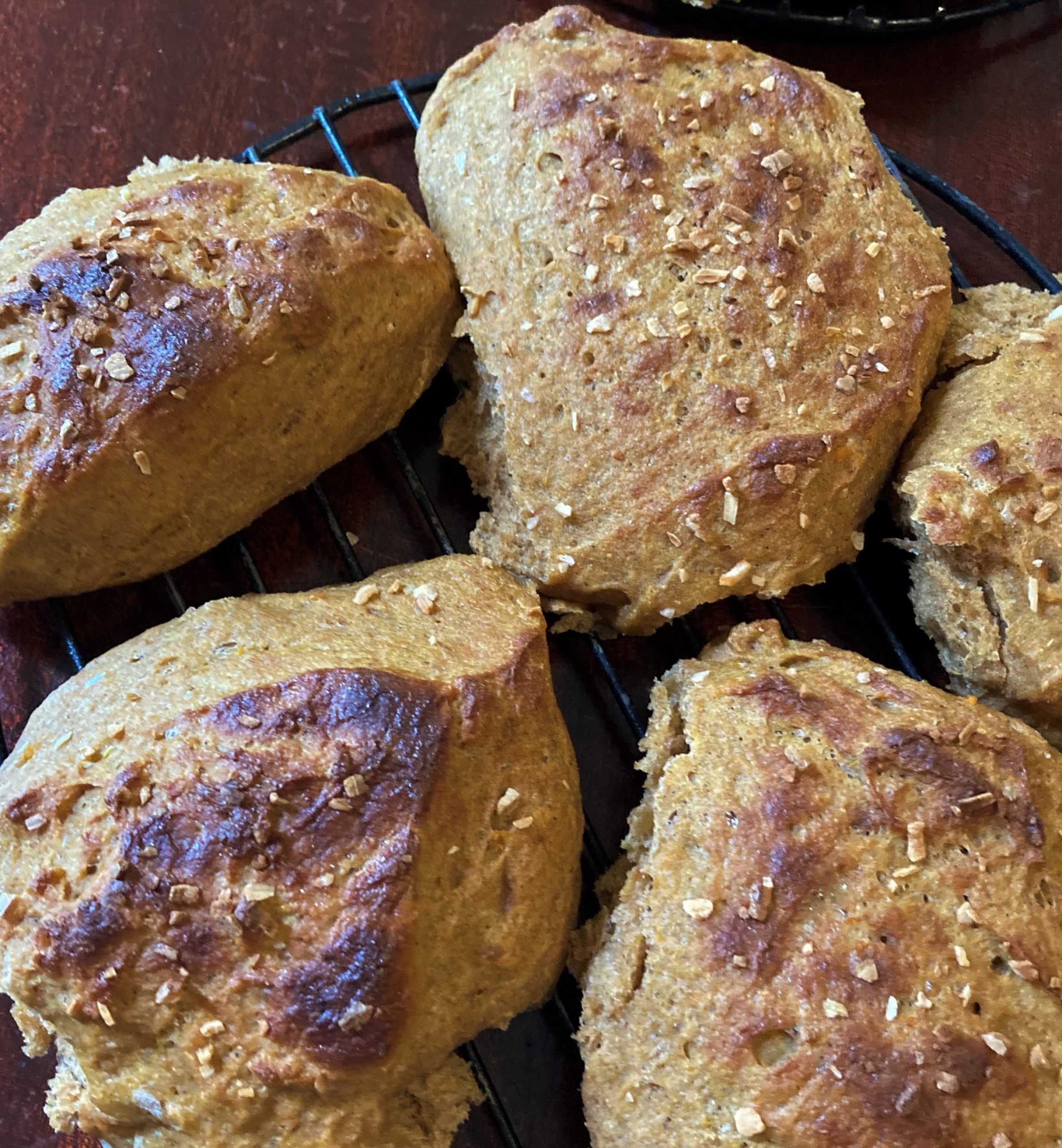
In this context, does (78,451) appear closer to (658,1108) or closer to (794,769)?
(794,769)

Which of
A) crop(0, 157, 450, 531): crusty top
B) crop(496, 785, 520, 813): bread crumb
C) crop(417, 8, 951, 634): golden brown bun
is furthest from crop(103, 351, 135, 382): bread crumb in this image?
crop(496, 785, 520, 813): bread crumb

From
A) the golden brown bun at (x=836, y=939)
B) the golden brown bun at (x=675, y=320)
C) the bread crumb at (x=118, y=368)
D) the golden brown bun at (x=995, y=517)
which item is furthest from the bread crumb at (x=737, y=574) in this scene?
the bread crumb at (x=118, y=368)

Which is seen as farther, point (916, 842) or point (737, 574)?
point (737, 574)

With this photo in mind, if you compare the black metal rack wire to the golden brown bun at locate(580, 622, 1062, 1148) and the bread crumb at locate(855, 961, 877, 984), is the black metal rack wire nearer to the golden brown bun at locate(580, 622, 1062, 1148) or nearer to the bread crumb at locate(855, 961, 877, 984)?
the golden brown bun at locate(580, 622, 1062, 1148)

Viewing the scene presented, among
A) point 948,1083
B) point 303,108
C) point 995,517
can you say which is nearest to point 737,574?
point 995,517

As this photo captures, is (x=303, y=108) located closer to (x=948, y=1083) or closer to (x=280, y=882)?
(x=280, y=882)

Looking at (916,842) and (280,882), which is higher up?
(280,882)
